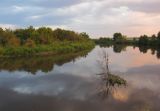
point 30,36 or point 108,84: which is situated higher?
point 30,36

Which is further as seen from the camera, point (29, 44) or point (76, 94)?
point (29, 44)

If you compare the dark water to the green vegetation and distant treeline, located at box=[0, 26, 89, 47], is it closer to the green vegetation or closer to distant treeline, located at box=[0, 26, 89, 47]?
the green vegetation

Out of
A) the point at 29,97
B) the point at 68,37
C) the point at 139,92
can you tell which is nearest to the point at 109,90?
the point at 139,92

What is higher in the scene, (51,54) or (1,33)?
(1,33)

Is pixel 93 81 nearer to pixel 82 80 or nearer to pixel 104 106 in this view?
pixel 82 80

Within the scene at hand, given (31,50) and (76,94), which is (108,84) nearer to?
(76,94)

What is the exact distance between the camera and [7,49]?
41375mm

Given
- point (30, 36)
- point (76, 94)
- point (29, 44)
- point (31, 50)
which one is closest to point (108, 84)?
point (76, 94)

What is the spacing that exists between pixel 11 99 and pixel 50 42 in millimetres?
38462

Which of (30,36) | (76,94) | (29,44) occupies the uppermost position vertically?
(30,36)

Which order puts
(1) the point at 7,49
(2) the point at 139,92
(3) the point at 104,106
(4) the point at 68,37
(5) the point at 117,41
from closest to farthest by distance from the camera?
(3) the point at 104,106, (2) the point at 139,92, (1) the point at 7,49, (4) the point at 68,37, (5) the point at 117,41

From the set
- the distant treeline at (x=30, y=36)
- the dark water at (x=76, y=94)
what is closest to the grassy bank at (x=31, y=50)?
the distant treeline at (x=30, y=36)

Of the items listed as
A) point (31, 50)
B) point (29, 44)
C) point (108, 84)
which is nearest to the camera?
point (108, 84)

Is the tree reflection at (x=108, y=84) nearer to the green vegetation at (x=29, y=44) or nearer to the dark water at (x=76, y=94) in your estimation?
the dark water at (x=76, y=94)
